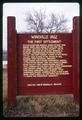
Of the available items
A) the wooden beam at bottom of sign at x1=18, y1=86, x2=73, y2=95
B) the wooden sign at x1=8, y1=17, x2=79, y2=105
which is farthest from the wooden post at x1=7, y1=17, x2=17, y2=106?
the wooden beam at bottom of sign at x1=18, y1=86, x2=73, y2=95

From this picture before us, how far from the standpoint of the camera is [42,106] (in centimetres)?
471

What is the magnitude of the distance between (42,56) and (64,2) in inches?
28.5

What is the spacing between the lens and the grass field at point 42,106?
4.67 metres

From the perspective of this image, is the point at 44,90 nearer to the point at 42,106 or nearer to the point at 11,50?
the point at 42,106

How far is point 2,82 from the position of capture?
4586 mm

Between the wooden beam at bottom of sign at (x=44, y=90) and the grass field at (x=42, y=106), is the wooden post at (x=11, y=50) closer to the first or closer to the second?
the grass field at (x=42, y=106)

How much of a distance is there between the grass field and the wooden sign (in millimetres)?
80

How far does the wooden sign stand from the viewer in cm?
462

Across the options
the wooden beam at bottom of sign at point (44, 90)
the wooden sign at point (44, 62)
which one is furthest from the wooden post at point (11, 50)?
the wooden beam at bottom of sign at point (44, 90)

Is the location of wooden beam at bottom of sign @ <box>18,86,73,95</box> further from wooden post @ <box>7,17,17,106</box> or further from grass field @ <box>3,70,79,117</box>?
wooden post @ <box>7,17,17,106</box>

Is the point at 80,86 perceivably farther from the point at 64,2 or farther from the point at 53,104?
the point at 64,2

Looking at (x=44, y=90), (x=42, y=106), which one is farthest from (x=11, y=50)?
(x=42, y=106)

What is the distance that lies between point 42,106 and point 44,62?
1.88ft

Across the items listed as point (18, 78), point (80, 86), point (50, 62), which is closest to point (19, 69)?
point (18, 78)
